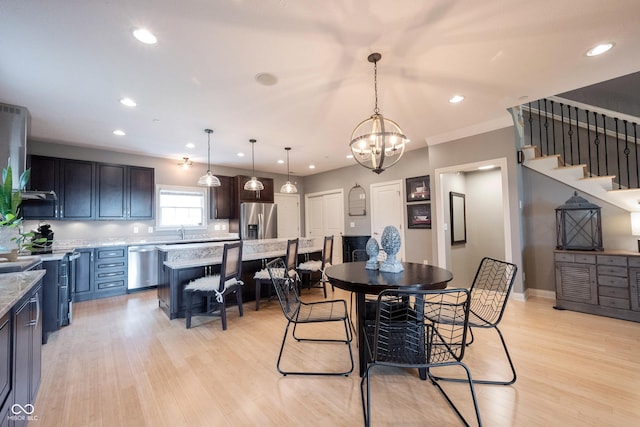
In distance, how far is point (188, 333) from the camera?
9.64 ft

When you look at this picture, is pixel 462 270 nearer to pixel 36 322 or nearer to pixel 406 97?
pixel 406 97

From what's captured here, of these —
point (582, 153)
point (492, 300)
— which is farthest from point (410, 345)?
point (582, 153)

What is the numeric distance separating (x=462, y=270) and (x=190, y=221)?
5774 millimetres

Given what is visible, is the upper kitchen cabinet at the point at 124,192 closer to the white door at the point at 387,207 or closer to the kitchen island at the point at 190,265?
the kitchen island at the point at 190,265

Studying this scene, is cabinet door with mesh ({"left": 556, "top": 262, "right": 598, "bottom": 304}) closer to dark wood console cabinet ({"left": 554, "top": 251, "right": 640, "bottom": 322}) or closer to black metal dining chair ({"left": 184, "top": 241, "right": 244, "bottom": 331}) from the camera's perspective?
dark wood console cabinet ({"left": 554, "top": 251, "right": 640, "bottom": 322})

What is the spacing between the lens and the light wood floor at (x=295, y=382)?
5.40 feet

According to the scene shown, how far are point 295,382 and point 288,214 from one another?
232 inches

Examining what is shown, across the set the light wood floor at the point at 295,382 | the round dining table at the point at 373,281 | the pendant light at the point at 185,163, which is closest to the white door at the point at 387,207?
the light wood floor at the point at 295,382

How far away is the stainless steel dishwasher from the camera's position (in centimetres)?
484

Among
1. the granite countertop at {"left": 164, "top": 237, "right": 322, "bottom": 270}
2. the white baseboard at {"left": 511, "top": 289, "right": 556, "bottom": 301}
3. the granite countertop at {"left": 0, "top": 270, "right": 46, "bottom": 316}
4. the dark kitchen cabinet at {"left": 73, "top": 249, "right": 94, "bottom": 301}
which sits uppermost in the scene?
the granite countertop at {"left": 0, "top": 270, "right": 46, "bottom": 316}

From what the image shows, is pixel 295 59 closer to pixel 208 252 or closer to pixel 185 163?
pixel 208 252

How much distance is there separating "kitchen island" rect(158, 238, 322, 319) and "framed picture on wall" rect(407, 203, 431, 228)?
273cm

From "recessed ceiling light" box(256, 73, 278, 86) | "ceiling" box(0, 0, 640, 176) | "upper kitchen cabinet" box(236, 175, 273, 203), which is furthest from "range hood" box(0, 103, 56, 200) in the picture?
"upper kitchen cabinet" box(236, 175, 273, 203)

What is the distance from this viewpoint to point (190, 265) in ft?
10.9
